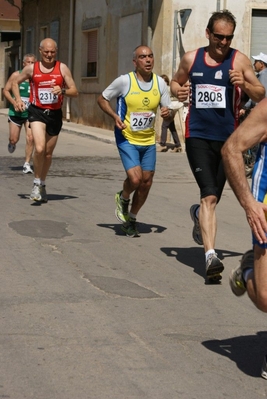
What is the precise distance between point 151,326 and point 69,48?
26980 millimetres

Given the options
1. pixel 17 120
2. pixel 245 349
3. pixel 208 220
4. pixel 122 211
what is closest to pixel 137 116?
pixel 122 211

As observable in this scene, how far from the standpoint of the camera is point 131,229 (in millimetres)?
9578

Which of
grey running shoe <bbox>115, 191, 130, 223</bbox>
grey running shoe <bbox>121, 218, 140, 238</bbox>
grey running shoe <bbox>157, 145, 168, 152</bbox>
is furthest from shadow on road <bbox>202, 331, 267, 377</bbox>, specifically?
grey running shoe <bbox>157, 145, 168, 152</bbox>

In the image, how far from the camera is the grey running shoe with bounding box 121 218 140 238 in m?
9.56

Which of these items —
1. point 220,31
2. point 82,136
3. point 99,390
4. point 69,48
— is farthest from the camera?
point 69,48

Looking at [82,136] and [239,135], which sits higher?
[239,135]

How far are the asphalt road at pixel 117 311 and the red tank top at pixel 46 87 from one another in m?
1.28

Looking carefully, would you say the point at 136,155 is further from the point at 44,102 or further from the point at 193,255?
the point at 44,102

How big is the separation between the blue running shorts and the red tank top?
2483mm

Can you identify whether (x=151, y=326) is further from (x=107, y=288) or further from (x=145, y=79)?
(x=145, y=79)

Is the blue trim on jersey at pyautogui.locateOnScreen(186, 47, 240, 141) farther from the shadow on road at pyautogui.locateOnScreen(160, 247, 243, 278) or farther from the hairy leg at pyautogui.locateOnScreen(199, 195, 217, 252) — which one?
the shadow on road at pyautogui.locateOnScreen(160, 247, 243, 278)

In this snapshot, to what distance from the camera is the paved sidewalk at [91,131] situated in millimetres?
24902

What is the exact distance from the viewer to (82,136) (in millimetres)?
26531

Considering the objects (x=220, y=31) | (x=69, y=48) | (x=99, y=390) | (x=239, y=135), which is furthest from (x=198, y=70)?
(x=69, y=48)
